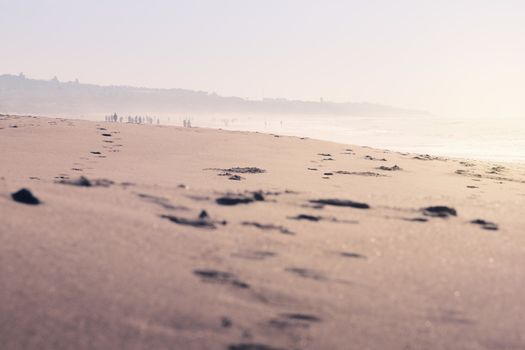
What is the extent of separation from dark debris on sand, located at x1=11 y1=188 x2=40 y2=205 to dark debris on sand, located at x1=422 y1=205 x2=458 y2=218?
2503 mm

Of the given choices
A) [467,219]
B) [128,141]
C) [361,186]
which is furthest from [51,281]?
[128,141]

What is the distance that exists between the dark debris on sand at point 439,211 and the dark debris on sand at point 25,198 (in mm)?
2503

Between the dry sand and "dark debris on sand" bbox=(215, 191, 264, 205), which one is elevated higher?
"dark debris on sand" bbox=(215, 191, 264, 205)

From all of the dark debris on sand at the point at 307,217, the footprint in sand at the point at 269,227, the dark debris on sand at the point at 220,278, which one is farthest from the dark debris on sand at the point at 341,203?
the dark debris on sand at the point at 220,278

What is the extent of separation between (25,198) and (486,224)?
112 inches

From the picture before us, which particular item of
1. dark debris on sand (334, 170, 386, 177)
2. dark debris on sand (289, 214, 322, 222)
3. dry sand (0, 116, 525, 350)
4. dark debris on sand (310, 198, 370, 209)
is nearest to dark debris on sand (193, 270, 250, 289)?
dry sand (0, 116, 525, 350)

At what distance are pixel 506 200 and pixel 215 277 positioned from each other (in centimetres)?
374

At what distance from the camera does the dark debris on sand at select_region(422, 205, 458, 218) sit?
13.5 feet

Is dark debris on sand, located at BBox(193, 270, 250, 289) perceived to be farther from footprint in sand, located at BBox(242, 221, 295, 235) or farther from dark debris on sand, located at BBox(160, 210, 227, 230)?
footprint in sand, located at BBox(242, 221, 295, 235)

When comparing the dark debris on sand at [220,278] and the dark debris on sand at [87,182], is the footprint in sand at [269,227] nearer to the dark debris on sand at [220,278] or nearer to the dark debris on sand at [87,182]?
the dark debris on sand at [220,278]

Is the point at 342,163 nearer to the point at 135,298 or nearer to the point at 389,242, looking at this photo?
the point at 389,242

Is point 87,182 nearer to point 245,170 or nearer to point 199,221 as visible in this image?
point 199,221

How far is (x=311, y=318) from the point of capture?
223 centimetres

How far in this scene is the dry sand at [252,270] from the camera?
2.08 metres
